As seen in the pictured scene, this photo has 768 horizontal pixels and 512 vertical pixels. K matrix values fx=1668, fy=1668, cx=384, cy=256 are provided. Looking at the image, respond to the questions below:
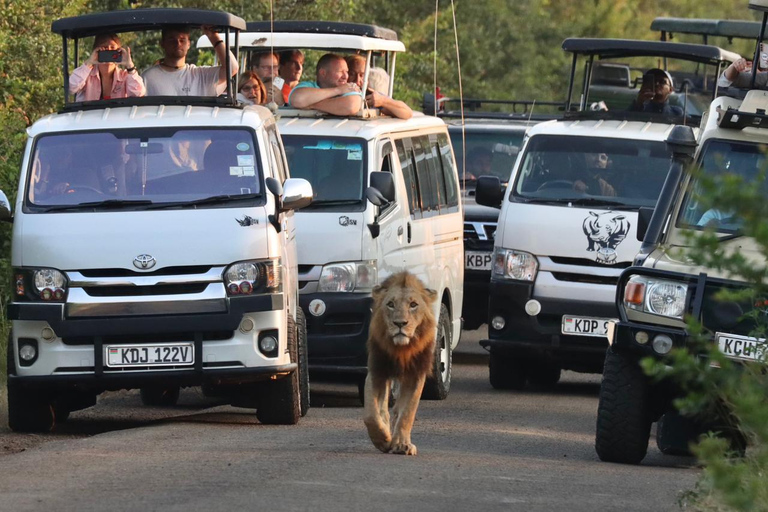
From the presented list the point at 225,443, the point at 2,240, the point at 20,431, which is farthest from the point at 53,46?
the point at 225,443

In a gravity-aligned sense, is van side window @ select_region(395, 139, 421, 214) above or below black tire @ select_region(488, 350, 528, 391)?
above

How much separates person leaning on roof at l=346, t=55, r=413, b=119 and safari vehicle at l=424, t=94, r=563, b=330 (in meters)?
0.80

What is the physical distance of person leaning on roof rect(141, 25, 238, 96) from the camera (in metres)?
12.5

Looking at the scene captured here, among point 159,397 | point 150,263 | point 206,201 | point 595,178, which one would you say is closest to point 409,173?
point 595,178

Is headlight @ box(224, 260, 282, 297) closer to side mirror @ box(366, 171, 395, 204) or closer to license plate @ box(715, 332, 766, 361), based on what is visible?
side mirror @ box(366, 171, 395, 204)

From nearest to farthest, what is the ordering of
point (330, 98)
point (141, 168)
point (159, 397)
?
point (141, 168)
point (159, 397)
point (330, 98)

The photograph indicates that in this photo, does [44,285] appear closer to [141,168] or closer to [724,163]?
[141,168]

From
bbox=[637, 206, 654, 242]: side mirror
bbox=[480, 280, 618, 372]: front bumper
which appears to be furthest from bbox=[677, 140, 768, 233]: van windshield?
bbox=[480, 280, 618, 372]: front bumper

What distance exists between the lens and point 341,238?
1237 cm

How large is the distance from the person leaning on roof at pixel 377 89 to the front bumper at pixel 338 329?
2.33 meters

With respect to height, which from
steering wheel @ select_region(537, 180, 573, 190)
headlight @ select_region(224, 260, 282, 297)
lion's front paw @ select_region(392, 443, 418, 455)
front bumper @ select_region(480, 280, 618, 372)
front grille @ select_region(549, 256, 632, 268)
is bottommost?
front bumper @ select_region(480, 280, 618, 372)

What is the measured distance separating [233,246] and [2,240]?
5.09 meters

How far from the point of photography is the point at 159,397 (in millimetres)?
12922

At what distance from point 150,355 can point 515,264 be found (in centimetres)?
442
